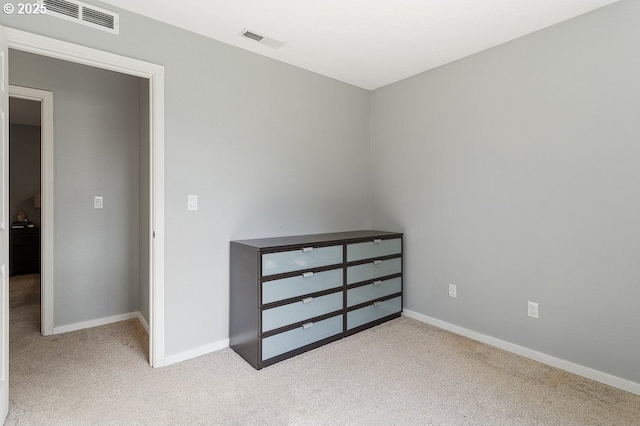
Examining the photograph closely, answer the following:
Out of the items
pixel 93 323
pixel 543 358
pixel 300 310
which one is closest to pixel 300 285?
pixel 300 310

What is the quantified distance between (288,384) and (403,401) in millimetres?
715

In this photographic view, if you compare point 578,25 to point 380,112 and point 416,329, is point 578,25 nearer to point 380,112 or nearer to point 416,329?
point 380,112

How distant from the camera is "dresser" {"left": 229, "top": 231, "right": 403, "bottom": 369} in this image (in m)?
2.40

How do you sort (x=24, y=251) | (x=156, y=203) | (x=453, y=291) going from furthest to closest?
(x=24, y=251), (x=453, y=291), (x=156, y=203)

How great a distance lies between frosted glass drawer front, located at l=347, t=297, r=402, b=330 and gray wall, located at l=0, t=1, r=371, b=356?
2.91 ft

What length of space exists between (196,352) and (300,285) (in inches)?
→ 36.8

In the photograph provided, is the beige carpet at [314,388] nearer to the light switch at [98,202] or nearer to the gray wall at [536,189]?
the gray wall at [536,189]

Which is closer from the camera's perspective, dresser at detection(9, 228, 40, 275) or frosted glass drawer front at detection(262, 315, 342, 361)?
frosted glass drawer front at detection(262, 315, 342, 361)

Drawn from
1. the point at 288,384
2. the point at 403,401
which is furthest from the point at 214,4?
the point at 403,401

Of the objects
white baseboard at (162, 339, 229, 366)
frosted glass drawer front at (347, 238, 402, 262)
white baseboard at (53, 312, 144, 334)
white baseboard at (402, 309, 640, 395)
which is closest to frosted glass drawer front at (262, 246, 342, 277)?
frosted glass drawer front at (347, 238, 402, 262)

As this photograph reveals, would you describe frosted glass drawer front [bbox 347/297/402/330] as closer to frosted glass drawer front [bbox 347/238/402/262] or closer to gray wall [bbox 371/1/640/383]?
gray wall [bbox 371/1/640/383]

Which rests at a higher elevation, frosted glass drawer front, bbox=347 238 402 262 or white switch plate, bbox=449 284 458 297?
frosted glass drawer front, bbox=347 238 402 262

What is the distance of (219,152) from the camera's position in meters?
2.66

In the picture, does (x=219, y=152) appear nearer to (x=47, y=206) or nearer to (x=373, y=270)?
(x=47, y=206)
